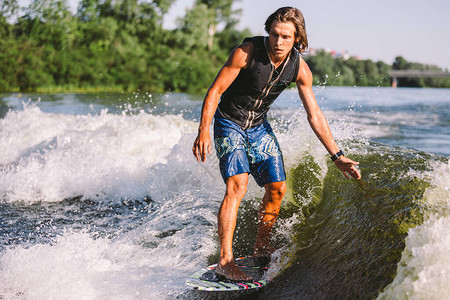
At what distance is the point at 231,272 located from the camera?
3449 millimetres

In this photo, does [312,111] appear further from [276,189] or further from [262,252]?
[262,252]

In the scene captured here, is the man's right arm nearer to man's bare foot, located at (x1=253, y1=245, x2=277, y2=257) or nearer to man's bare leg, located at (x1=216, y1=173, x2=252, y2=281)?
man's bare leg, located at (x1=216, y1=173, x2=252, y2=281)

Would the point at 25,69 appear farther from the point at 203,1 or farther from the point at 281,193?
the point at 281,193

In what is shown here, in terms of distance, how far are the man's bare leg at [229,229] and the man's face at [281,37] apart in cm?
101

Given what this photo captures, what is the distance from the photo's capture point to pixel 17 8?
5025 cm

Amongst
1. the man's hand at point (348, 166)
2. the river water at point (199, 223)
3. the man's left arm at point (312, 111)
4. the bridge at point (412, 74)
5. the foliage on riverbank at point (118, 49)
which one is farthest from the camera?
the bridge at point (412, 74)

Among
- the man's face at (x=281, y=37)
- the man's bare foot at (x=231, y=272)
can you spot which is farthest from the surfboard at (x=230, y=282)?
the man's face at (x=281, y=37)

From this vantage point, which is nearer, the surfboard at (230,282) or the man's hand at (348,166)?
the surfboard at (230,282)

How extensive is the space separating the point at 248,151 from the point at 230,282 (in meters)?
1.05

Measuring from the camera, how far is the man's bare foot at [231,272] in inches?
135

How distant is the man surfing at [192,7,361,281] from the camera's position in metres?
3.46

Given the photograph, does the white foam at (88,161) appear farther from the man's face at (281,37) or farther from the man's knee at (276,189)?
the man's face at (281,37)

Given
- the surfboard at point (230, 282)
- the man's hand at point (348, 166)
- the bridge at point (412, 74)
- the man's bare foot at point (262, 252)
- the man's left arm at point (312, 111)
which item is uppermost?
the bridge at point (412, 74)

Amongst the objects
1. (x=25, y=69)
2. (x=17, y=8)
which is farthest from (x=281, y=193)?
(x=17, y=8)
